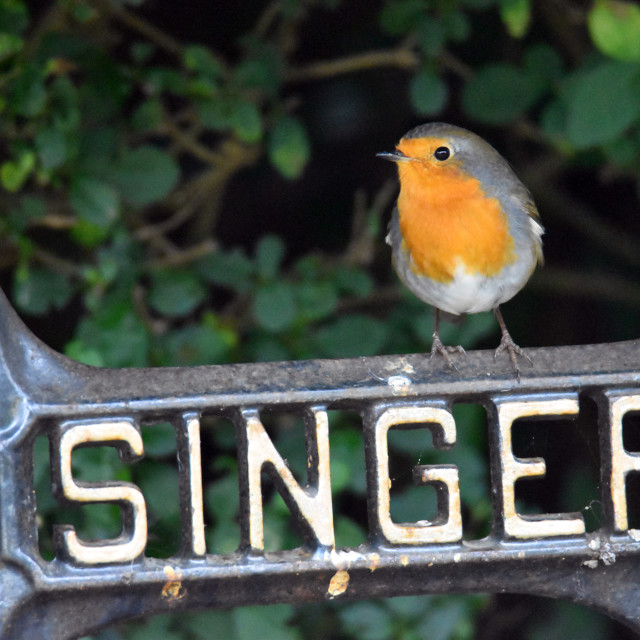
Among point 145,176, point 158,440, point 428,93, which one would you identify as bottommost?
point 158,440

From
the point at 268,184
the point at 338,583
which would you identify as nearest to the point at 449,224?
the point at 338,583

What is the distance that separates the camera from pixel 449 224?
5.63 feet

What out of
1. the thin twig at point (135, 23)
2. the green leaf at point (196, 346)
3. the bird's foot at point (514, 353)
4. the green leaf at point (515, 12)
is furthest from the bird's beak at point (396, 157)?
the thin twig at point (135, 23)

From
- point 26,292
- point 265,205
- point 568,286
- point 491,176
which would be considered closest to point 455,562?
point 491,176

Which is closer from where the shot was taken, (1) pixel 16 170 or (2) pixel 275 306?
(1) pixel 16 170

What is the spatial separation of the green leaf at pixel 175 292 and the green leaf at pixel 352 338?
10.9 inches

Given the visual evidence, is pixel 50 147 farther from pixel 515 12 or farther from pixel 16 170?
→ pixel 515 12

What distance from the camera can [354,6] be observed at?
271 centimetres

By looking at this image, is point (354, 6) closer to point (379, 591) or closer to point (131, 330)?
point (131, 330)

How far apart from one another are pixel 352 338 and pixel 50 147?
28.1 inches

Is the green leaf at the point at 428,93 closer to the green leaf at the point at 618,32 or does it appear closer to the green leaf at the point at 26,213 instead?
the green leaf at the point at 618,32

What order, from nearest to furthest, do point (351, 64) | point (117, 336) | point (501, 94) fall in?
point (117, 336) < point (501, 94) < point (351, 64)

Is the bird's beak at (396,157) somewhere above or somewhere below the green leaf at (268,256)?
above

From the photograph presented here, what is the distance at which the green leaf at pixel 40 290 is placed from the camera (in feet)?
6.73
